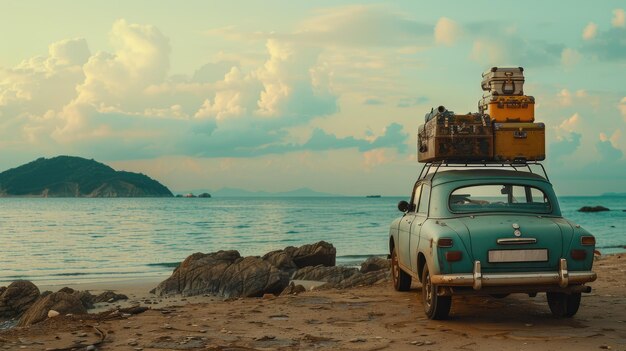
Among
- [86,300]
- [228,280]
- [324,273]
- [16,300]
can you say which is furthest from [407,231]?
[324,273]

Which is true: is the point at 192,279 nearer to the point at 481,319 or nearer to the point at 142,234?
the point at 481,319

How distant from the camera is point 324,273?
20484 millimetres

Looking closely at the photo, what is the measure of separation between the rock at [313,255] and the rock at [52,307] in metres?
11.2

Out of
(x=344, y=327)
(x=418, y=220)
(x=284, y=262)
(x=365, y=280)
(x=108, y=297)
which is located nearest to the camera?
(x=344, y=327)

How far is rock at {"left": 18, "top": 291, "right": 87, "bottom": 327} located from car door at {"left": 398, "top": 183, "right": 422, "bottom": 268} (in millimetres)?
6368

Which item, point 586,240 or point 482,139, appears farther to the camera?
point 482,139

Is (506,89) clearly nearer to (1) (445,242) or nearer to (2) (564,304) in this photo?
(2) (564,304)

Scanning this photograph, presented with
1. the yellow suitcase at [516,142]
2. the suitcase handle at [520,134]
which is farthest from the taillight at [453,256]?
the suitcase handle at [520,134]

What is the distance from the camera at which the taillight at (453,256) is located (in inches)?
334

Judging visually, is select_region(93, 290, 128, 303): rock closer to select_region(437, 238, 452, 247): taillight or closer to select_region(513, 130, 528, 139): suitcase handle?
select_region(437, 238, 452, 247): taillight

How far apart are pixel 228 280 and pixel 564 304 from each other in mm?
9557

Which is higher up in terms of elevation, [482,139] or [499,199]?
[482,139]

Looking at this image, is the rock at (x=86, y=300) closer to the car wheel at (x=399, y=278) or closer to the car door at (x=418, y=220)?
the car wheel at (x=399, y=278)

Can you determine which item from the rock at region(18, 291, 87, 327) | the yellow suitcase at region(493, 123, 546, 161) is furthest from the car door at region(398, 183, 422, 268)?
the rock at region(18, 291, 87, 327)
